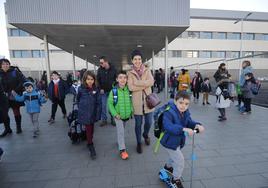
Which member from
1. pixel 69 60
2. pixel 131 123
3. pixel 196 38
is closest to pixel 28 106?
pixel 131 123

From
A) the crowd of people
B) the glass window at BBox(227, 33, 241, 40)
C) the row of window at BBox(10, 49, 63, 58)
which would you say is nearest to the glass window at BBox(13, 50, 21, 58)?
the row of window at BBox(10, 49, 63, 58)

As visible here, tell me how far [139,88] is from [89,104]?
3.19 ft

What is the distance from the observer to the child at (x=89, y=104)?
3082 millimetres

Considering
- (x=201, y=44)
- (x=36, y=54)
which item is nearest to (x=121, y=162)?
(x=36, y=54)

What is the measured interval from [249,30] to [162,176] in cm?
3690

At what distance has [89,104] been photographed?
10.2 feet

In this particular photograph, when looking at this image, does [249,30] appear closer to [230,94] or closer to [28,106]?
[230,94]

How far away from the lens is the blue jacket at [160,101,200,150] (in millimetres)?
2015

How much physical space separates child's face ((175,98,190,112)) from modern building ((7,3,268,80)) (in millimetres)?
25290

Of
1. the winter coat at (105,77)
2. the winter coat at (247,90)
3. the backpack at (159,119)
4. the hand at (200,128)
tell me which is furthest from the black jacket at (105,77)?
the winter coat at (247,90)

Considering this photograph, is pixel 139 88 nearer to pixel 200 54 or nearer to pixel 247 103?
pixel 247 103

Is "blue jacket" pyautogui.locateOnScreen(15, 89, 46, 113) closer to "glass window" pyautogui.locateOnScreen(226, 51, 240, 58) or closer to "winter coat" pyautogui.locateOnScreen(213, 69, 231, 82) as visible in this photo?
"winter coat" pyautogui.locateOnScreen(213, 69, 231, 82)

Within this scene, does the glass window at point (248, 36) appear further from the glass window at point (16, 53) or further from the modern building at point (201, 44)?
the glass window at point (16, 53)

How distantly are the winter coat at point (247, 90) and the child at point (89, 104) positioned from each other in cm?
538
